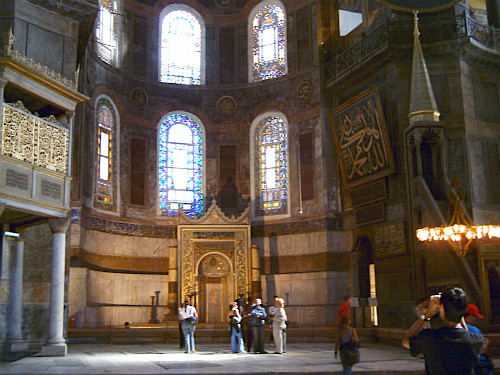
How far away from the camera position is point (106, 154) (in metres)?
19.9

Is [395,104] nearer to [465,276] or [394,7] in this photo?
[394,7]

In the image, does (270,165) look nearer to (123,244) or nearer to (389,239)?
(123,244)

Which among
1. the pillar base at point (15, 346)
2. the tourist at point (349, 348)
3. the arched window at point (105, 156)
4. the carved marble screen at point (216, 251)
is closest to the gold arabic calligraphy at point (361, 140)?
the carved marble screen at point (216, 251)

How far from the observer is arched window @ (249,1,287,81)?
2221 cm

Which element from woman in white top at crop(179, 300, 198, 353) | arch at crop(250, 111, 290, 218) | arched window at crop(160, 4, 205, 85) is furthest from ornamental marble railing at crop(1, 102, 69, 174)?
arched window at crop(160, 4, 205, 85)

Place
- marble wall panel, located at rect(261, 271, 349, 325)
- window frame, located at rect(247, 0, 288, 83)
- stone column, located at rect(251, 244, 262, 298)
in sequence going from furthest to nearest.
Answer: window frame, located at rect(247, 0, 288, 83)
stone column, located at rect(251, 244, 262, 298)
marble wall panel, located at rect(261, 271, 349, 325)

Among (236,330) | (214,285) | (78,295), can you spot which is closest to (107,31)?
(78,295)

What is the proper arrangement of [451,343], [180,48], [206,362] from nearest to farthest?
[451,343]
[206,362]
[180,48]

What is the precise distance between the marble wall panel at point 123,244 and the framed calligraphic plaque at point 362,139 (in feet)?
21.8

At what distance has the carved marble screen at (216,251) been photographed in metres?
19.8

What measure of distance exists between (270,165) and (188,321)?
32.5ft

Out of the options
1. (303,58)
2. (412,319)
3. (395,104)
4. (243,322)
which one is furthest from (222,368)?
(303,58)

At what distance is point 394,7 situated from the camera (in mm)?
16297

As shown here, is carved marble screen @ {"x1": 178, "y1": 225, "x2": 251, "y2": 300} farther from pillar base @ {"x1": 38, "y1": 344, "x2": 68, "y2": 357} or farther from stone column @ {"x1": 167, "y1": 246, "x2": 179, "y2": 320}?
pillar base @ {"x1": 38, "y1": 344, "x2": 68, "y2": 357}
